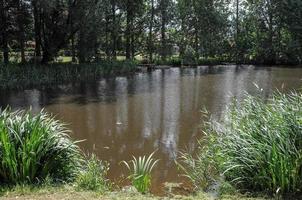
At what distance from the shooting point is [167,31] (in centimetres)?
3228

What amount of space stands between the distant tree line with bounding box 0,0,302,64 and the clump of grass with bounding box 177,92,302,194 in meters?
16.6

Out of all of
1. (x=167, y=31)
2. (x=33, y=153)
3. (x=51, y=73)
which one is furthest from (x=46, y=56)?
(x=33, y=153)

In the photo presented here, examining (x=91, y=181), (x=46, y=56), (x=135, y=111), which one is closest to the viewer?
(x=91, y=181)

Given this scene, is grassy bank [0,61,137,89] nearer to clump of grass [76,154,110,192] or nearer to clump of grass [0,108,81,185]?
clump of grass [0,108,81,185]

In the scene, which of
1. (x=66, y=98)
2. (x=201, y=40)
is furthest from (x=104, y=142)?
(x=201, y=40)

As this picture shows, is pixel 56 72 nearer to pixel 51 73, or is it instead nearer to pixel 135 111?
pixel 51 73

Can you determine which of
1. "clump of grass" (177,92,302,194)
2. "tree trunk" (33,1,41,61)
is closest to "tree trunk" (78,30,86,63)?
"tree trunk" (33,1,41,61)

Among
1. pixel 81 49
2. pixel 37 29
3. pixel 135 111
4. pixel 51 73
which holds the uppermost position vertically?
pixel 37 29

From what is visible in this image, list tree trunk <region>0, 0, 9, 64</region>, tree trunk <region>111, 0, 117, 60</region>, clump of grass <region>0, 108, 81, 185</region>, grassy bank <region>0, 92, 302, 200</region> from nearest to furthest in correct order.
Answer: grassy bank <region>0, 92, 302, 200</region> → clump of grass <region>0, 108, 81, 185</region> → tree trunk <region>0, 0, 9, 64</region> → tree trunk <region>111, 0, 117, 60</region>

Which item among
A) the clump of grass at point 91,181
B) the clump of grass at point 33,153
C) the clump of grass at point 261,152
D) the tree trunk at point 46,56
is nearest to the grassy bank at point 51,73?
the tree trunk at point 46,56

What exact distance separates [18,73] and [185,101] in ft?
28.4

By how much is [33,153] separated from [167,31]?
28497mm

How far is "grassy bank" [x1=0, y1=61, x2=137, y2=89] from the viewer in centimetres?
1720

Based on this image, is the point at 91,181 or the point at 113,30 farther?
the point at 113,30
